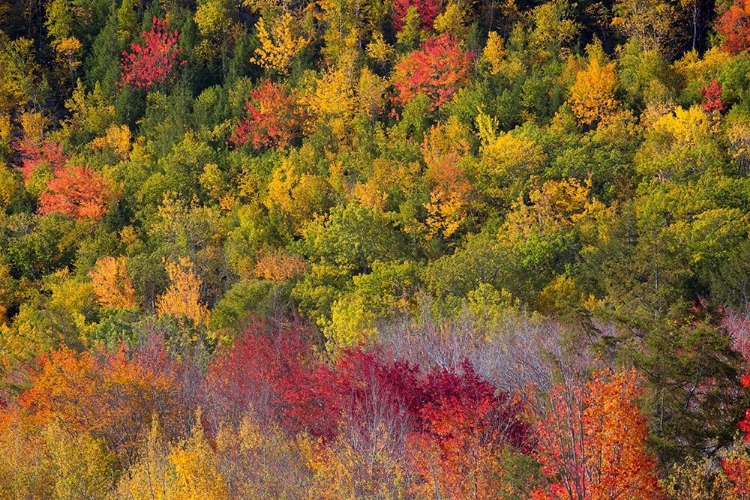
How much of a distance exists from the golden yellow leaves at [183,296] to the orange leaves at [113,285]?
2.00 meters

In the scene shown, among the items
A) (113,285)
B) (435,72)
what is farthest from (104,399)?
(435,72)

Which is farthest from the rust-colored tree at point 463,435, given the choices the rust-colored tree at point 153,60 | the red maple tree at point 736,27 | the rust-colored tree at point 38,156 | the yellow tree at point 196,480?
the rust-colored tree at point 153,60

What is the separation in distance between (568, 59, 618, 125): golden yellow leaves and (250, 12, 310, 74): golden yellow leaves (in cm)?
2263

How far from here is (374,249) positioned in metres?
65.2

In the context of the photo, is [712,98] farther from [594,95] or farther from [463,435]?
[463,435]

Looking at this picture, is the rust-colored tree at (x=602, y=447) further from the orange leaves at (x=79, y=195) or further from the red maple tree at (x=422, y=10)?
the red maple tree at (x=422, y=10)

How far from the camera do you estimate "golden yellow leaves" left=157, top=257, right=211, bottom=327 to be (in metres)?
62.2

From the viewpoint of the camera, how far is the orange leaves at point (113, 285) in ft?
220

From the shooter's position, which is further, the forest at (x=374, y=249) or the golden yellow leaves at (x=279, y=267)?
the golden yellow leaves at (x=279, y=267)

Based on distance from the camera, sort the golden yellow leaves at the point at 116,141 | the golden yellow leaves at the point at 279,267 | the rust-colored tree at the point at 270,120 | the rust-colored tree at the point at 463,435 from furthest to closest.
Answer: the golden yellow leaves at the point at 116,141, the rust-colored tree at the point at 270,120, the golden yellow leaves at the point at 279,267, the rust-colored tree at the point at 463,435

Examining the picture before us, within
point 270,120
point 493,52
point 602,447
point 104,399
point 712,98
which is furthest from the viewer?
point 270,120

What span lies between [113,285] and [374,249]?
1530 cm

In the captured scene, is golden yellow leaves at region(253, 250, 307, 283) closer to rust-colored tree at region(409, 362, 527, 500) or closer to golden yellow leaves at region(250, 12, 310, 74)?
golden yellow leaves at region(250, 12, 310, 74)

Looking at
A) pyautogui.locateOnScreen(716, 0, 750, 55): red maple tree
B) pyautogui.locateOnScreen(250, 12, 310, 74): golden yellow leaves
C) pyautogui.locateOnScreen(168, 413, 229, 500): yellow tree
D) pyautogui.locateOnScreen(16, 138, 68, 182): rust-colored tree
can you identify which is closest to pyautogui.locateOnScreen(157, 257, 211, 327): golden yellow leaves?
pyautogui.locateOnScreen(16, 138, 68, 182): rust-colored tree
